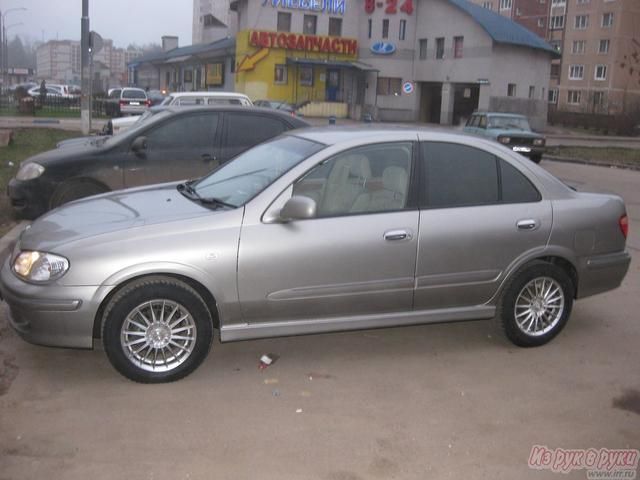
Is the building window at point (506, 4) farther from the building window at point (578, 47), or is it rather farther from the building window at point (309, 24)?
the building window at point (309, 24)

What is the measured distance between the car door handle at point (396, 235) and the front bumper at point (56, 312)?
194 cm

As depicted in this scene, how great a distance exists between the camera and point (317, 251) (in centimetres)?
479

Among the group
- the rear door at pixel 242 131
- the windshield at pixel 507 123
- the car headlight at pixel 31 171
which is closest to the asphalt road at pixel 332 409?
the car headlight at pixel 31 171

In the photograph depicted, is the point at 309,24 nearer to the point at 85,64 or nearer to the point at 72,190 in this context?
the point at 85,64

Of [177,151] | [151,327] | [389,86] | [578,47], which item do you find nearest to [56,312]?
[151,327]

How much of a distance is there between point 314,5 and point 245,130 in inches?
1832

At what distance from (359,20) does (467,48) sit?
1005 centimetres

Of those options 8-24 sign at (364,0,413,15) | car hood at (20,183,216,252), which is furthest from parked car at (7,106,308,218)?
8-24 sign at (364,0,413,15)

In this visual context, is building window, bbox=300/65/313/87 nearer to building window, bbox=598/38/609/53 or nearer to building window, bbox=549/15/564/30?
building window, bbox=598/38/609/53

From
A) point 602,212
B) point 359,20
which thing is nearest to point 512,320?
point 602,212

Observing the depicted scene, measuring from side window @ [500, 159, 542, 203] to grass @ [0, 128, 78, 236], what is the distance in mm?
5766

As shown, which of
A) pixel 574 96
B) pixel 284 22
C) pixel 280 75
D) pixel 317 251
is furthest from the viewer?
pixel 574 96

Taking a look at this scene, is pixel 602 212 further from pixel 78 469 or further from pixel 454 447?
pixel 78 469

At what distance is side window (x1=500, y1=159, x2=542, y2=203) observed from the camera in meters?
5.40
